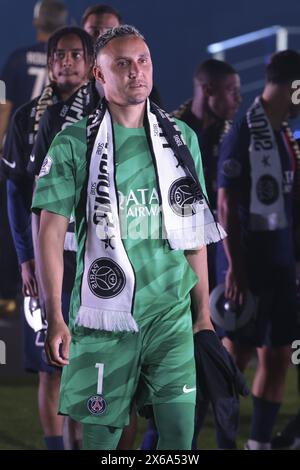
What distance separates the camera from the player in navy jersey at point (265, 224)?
15.1ft

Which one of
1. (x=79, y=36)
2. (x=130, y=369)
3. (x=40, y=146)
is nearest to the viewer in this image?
(x=130, y=369)

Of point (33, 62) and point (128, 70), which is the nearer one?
point (128, 70)

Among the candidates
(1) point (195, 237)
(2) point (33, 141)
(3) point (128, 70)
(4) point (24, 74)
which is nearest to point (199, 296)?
(1) point (195, 237)

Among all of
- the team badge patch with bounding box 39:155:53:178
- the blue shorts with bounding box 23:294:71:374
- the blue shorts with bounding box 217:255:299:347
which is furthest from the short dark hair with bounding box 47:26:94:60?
the blue shorts with bounding box 217:255:299:347

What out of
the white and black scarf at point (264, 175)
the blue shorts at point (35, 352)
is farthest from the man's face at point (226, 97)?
the blue shorts at point (35, 352)

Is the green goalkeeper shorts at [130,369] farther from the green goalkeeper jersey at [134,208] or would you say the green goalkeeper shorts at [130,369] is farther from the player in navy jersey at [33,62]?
the player in navy jersey at [33,62]

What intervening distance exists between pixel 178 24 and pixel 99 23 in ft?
1.25

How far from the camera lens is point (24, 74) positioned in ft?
15.6

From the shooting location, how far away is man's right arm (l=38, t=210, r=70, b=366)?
10.6ft

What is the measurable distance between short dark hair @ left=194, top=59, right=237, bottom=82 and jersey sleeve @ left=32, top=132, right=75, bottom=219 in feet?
4.66

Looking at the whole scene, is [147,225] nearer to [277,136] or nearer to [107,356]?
[107,356]

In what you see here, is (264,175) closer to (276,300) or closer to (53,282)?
(276,300)

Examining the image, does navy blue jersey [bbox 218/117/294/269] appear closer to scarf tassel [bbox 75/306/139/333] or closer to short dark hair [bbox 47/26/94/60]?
short dark hair [bbox 47/26/94/60]

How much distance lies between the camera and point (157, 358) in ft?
11.0
